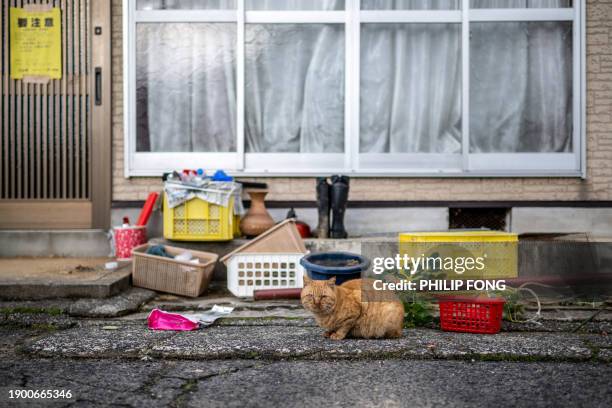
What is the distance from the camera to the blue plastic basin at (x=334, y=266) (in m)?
4.28

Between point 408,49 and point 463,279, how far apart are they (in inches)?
142

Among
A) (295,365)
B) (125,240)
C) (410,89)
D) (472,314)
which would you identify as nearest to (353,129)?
(410,89)

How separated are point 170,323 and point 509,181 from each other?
456cm

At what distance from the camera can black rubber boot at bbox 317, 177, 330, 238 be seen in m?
6.32

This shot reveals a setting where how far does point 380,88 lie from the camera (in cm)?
709

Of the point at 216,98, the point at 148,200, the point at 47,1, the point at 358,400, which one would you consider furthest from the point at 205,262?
the point at 47,1

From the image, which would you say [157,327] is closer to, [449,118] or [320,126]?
[320,126]

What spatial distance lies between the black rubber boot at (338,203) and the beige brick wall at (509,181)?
60 cm

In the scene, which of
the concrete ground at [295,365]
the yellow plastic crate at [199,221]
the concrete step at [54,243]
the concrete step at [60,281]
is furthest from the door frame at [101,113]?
the concrete ground at [295,365]

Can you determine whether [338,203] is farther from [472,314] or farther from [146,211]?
[472,314]

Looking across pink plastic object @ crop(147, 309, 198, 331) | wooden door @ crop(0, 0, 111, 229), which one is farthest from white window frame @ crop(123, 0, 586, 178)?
pink plastic object @ crop(147, 309, 198, 331)

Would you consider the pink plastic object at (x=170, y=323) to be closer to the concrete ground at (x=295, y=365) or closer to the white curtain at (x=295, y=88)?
the concrete ground at (x=295, y=365)

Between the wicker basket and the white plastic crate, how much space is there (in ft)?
0.97

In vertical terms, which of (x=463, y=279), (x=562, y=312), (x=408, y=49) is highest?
(x=408, y=49)
